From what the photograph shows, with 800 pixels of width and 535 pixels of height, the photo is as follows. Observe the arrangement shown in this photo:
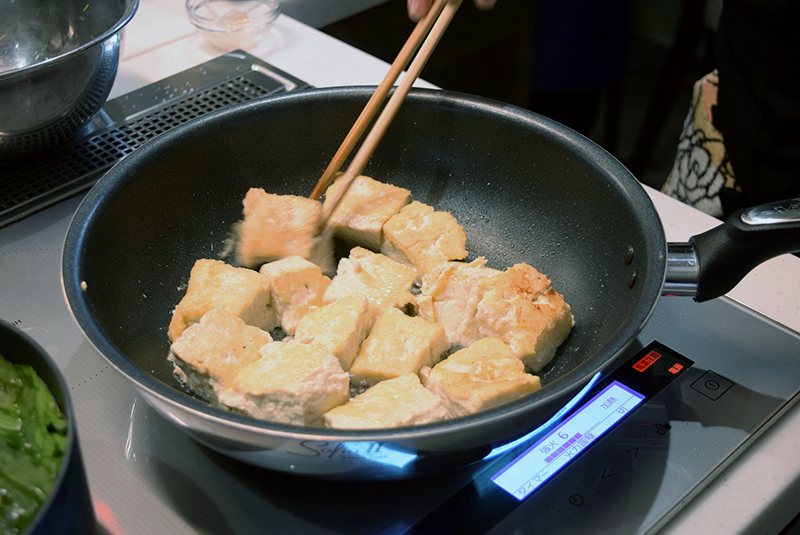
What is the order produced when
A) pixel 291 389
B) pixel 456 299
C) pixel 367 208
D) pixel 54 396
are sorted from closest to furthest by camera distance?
pixel 54 396, pixel 291 389, pixel 456 299, pixel 367 208

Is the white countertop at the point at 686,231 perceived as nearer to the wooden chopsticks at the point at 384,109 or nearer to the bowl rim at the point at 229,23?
the bowl rim at the point at 229,23

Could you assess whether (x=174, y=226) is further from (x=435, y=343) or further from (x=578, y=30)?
(x=578, y=30)

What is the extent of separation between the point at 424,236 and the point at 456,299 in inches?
5.5

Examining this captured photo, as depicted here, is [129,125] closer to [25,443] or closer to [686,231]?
[25,443]

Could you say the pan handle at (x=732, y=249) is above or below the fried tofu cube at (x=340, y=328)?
above

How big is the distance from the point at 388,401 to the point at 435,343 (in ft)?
0.51

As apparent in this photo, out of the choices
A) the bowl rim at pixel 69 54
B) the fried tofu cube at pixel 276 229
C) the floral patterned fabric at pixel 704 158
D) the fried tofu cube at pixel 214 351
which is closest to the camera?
the fried tofu cube at pixel 214 351

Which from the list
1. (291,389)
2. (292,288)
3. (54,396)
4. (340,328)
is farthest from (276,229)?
(54,396)

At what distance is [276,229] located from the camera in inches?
40.4

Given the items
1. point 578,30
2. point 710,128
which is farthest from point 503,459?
point 578,30

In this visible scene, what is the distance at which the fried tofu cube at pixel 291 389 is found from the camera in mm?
749

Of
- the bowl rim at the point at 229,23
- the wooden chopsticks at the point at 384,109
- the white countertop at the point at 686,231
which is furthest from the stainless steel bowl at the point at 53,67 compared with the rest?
the wooden chopsticks at the point at 384,109

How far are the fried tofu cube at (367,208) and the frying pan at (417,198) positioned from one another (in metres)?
0.06

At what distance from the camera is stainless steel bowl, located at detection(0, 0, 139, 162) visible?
0.98 m
